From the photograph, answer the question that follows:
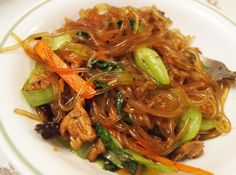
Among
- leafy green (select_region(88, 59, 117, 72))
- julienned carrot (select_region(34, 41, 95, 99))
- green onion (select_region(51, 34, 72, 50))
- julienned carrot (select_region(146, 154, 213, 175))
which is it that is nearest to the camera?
julienned carrot (select_region(146, 154, 213, 175))

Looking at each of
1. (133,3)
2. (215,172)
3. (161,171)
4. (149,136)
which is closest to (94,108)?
(149,136)

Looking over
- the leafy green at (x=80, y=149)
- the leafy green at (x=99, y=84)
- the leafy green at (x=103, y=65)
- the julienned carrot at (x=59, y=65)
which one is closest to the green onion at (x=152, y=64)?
the leafy green at (x=103, y=65)

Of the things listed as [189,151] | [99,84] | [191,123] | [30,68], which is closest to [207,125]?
[191,123]

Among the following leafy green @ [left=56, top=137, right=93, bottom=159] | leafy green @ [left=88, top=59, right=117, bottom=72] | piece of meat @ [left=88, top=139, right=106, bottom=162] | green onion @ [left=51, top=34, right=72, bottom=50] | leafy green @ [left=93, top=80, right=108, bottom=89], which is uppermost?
leafy green @ [left=88, top=59, right=117, bottom=72]

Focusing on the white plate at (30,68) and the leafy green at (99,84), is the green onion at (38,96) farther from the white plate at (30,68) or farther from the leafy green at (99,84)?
the leafy green at (99,84)

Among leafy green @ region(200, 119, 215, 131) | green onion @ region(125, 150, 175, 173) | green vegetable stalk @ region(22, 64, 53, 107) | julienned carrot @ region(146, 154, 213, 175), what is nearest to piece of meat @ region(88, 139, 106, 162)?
green onion @ region(125, 150, 175, 173)

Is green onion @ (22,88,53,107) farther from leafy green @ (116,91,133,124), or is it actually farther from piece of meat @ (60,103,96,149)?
leafy green @ (116,91,133,124)

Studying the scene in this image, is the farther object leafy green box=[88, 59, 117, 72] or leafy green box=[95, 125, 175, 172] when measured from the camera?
leafy green box=[88, 59, 117, 72]
